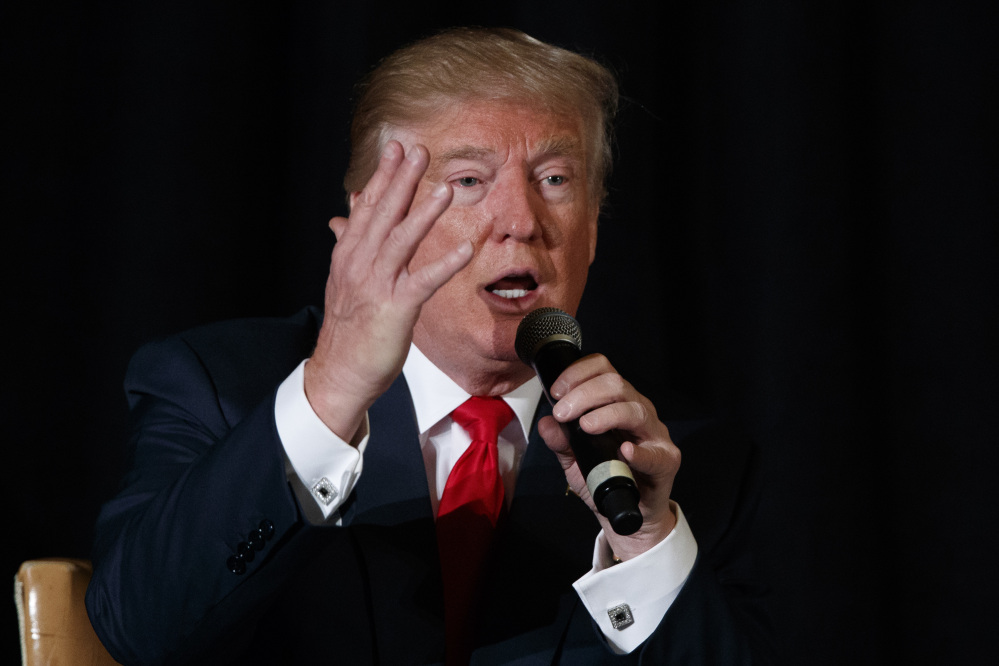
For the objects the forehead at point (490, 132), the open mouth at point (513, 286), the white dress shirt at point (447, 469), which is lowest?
the white dress shirt at point (447, 469)

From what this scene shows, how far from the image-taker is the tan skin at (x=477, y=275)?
1.00 meters

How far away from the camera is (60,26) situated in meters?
1.92

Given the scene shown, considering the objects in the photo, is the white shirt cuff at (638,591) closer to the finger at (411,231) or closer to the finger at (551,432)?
the finger at (551,432)

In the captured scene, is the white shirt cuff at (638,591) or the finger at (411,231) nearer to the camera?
the finger at (411,231)

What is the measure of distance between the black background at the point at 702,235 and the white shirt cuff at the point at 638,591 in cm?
94

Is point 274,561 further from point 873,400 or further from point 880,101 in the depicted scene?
point 880,101

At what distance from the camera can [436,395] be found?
144cm

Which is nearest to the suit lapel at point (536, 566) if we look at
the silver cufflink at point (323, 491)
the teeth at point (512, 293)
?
the teeth at point (512, 293)

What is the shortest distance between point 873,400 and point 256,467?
166cm

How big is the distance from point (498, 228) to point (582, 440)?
0.46 m

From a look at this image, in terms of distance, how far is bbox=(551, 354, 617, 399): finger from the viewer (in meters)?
1.05

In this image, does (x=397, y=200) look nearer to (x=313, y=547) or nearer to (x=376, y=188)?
(x=376, y=188)

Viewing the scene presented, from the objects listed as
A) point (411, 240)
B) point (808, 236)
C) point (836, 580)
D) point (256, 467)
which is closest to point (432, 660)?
point (256, 467)


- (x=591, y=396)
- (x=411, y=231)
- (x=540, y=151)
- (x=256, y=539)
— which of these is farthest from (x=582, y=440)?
(x=540, y=151)
